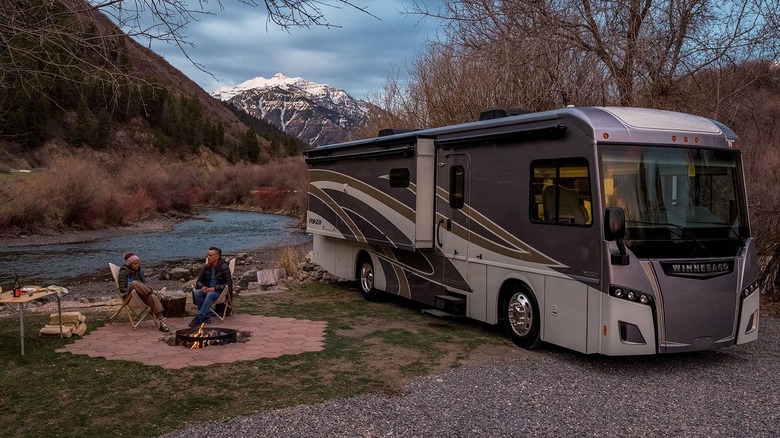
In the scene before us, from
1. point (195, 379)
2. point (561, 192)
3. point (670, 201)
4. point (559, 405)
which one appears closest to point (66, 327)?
point (195, 379)

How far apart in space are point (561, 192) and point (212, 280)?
5.10 meters

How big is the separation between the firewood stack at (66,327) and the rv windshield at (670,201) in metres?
6.60

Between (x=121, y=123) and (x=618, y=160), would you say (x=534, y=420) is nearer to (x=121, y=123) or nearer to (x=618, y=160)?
(x=618, y=160)

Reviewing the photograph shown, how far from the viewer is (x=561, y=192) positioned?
739cm

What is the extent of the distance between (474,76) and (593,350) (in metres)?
10.1

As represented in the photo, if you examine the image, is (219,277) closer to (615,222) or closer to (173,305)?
(173,305)

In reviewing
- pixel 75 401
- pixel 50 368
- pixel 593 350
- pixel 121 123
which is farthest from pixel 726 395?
pixel 121 123

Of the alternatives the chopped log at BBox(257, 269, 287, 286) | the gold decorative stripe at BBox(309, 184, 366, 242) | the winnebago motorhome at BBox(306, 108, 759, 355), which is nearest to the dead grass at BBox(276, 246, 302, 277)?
the chopped log at BBox(257, 269, 287, 286)

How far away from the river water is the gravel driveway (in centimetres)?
1678

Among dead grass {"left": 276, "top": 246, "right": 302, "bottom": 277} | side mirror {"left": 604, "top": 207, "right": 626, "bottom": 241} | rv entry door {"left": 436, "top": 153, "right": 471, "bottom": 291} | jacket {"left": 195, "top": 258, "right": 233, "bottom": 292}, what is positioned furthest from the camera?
dead grass {"left": 276, "top": 246, "right": 302, "bottom": 277}

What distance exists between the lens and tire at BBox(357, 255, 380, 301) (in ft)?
38.2

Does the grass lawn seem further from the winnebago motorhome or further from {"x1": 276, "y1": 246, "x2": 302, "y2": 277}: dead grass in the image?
{"x1": 276, "y1": 246, "x2": 302, "y2": 277}: dead grass

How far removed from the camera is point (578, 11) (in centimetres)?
1279

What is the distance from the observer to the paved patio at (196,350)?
729cm
